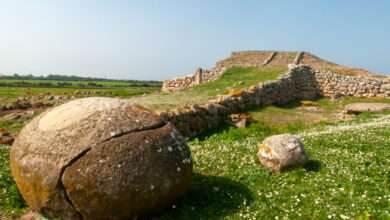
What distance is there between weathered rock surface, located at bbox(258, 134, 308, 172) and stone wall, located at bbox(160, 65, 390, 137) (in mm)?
5603

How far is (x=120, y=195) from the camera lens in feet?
20.9

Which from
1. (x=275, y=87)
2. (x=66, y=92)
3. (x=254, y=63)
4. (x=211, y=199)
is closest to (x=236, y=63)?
(x=254, y=63)

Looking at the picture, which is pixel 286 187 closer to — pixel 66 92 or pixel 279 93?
pixel 279 93

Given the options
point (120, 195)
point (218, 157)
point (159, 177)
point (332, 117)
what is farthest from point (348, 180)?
point (332, 117)

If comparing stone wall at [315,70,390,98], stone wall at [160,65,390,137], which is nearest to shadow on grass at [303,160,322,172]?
stone wall at [160,65,390,137]

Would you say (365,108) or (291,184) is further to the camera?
(365,108)

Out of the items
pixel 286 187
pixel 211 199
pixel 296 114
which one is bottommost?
pixel 211 199

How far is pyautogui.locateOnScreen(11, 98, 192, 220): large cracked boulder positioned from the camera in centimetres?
633

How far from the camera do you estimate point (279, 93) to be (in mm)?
24922

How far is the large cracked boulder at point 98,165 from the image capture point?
6332 millimetres

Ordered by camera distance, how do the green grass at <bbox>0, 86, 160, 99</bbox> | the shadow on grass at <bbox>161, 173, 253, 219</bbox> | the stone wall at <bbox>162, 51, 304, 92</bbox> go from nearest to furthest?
1. the shadow on grass at <bbox>161, 173, 253, 219</bbox>
2. the stone wall at <bbox>162, 51, 304, 92</bbox>
3. the green grass at <bbox>0, 86, 160, 99</bbox>

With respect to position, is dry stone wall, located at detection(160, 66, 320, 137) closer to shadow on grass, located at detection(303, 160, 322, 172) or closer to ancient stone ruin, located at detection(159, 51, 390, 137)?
ancient stone ruin, located at detection(159, 51, 390, 137)

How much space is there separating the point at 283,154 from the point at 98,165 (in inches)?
176

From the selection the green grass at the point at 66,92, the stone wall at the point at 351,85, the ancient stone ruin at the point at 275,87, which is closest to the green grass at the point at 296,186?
the ancient stone ruin at the point at 275,87
